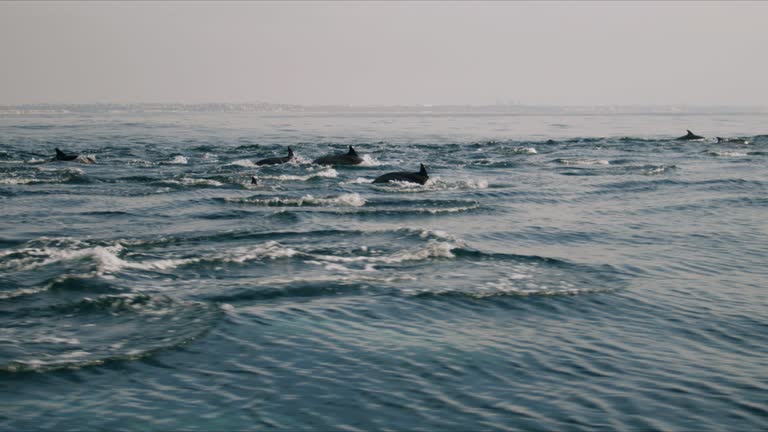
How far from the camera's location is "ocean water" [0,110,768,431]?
835 cm

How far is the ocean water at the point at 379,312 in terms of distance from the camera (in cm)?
835

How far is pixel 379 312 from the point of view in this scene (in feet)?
39.8

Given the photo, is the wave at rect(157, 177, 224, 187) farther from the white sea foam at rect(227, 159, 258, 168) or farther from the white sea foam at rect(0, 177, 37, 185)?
the white sea foam at rect(227, 159, 258, 168)

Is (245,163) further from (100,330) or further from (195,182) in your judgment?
(100,330)

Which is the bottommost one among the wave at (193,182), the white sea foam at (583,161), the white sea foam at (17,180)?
the white sea foam at (17,180)

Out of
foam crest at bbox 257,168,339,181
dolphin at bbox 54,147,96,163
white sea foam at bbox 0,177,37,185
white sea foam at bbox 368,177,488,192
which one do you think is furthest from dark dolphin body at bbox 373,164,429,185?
dolphin at bbox 54,147,96,163

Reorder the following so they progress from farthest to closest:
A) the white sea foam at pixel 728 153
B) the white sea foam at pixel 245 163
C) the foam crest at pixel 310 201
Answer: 1. the white sea foam at pixel 728 153
2. the white sea foam at pixel 245 163
3. the foam crest at pixel 310 201

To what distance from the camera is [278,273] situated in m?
14.8

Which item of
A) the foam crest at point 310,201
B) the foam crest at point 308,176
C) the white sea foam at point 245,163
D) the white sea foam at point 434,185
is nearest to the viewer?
the foam crest at point 310,201

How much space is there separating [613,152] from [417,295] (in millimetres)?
39514

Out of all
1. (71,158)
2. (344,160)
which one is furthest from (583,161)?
(71,158)

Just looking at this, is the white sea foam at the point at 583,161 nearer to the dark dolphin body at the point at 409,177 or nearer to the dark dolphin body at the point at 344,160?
the dark dolphin body at the point at 344,160

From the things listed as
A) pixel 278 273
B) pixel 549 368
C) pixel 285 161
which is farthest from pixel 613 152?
pixel 549 368

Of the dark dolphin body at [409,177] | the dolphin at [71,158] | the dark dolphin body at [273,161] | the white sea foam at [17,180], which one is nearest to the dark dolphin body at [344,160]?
the dark dolphin body at [273,161]
